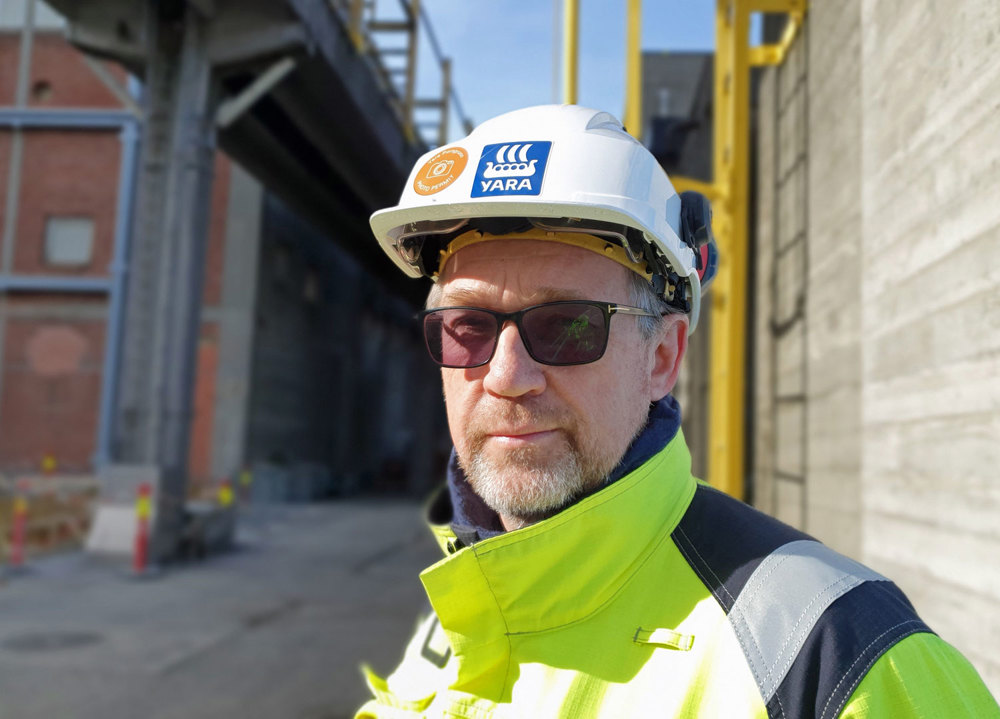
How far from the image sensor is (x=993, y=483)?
6.69 feet

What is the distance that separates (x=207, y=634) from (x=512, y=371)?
5.94m

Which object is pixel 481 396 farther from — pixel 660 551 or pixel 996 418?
pixel 996 418

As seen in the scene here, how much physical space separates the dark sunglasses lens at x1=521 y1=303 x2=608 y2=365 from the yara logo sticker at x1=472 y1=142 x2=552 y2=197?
0.23 metres

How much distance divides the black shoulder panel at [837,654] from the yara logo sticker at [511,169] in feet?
2.84

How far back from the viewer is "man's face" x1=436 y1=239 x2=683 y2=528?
143cm

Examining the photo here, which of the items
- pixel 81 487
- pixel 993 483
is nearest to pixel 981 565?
pixel 993 483

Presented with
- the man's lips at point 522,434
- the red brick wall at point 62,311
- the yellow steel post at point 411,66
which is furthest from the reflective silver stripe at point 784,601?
the red brick wall at point 62,311

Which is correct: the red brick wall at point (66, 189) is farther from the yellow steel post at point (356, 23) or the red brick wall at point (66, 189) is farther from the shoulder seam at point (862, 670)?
the shoulder seam at point (862, 670)

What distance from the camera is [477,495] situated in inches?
65.1

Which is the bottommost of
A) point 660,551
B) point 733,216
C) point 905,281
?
point 660,551

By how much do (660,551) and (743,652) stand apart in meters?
0.25

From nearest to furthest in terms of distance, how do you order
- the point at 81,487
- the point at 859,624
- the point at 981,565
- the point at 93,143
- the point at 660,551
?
the point at 859,624
the point at 660,551
the point at 981,565
the point at 81,487
the point at 93,143

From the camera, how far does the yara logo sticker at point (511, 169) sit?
147cm

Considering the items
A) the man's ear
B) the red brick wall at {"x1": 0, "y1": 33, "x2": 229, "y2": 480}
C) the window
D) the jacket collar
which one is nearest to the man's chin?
the jacket collar
